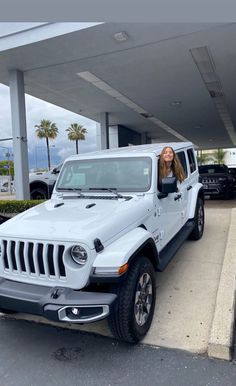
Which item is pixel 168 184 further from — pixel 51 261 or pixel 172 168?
pixel 51 261

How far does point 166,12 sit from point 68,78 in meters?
5.57

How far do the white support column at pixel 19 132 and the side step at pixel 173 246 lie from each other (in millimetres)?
6194

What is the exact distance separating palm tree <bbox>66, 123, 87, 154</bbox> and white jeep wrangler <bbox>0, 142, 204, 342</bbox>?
5195cm

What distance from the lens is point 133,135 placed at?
22000mm

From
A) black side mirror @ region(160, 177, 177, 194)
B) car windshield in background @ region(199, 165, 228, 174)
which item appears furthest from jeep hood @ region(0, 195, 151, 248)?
car windshield in background @ region(199, 165, 228, 174)

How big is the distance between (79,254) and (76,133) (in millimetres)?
53722

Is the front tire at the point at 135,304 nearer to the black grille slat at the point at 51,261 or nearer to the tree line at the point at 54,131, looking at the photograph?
the black grille slat at the point at 51,261

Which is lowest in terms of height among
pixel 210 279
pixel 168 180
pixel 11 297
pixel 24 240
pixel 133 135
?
pixel 210 279

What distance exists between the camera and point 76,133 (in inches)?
2167

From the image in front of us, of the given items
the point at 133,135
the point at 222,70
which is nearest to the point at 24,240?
the point at 222,70

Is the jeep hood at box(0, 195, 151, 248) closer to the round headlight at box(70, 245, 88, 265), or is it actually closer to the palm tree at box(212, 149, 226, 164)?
the round headlight at box(70, 245, 88, 265)

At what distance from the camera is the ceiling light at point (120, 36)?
24.3 feet

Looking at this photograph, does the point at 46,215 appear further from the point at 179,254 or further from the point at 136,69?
the point at 136,69

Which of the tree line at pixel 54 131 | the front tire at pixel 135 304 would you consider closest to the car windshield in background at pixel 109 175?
the front tire at pixel 135 304
